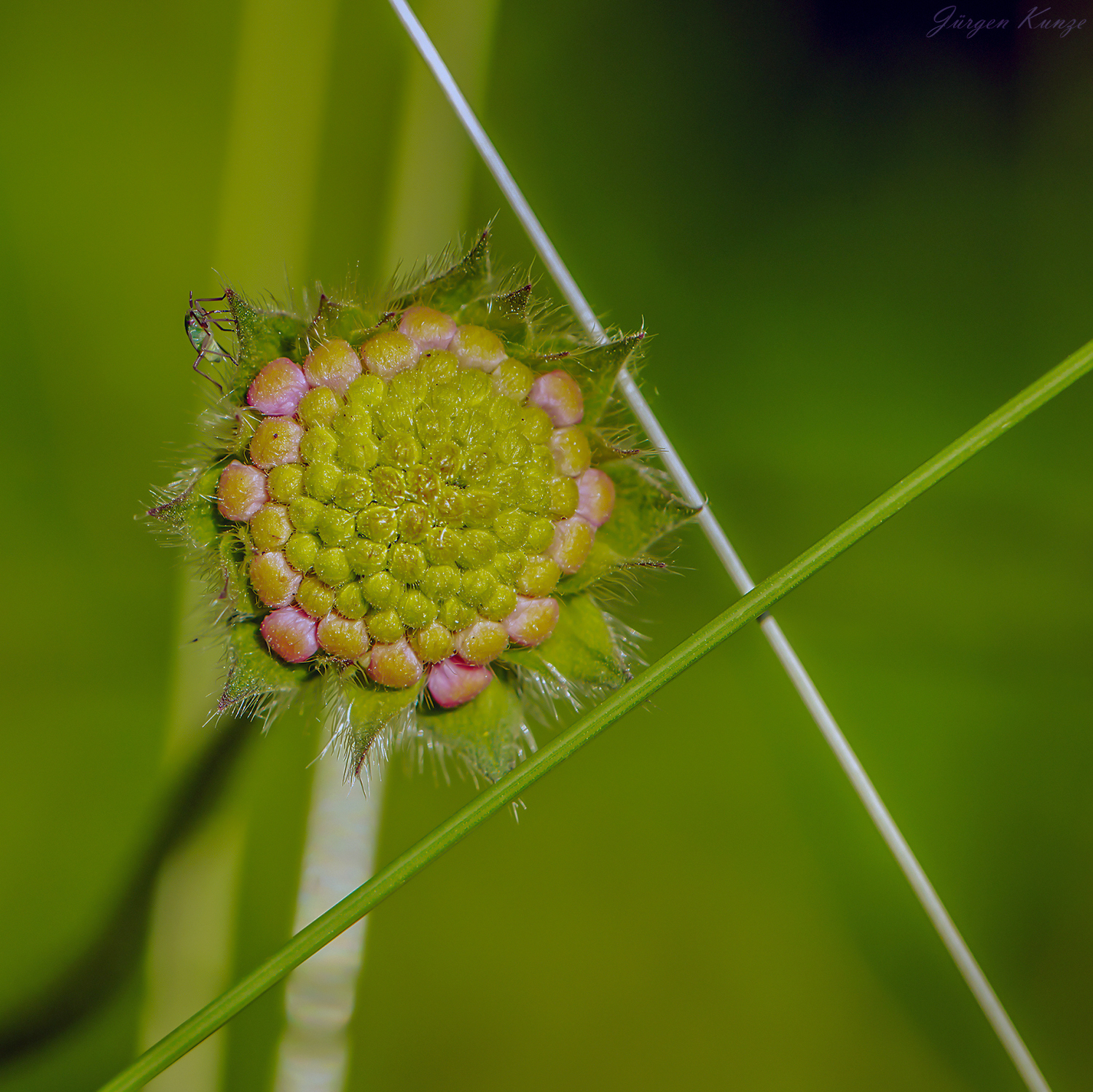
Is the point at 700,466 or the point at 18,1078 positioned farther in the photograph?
the point at 700,466

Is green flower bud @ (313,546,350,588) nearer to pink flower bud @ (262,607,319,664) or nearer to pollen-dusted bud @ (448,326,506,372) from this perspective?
pink flower bud @ (262,607,319,664)

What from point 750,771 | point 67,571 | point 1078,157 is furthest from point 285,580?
point 1078,157

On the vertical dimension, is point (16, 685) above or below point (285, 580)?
above

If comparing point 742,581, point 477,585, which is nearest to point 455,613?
point 477,585

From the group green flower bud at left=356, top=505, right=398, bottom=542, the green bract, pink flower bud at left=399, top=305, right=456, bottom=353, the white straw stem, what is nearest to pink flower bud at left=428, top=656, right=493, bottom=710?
the green bract

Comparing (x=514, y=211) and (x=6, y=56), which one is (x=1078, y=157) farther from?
(x=6, y=56)

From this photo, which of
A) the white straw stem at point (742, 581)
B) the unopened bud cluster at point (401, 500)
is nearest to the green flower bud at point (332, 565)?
the unopened bud cluster at point (401, 500)
